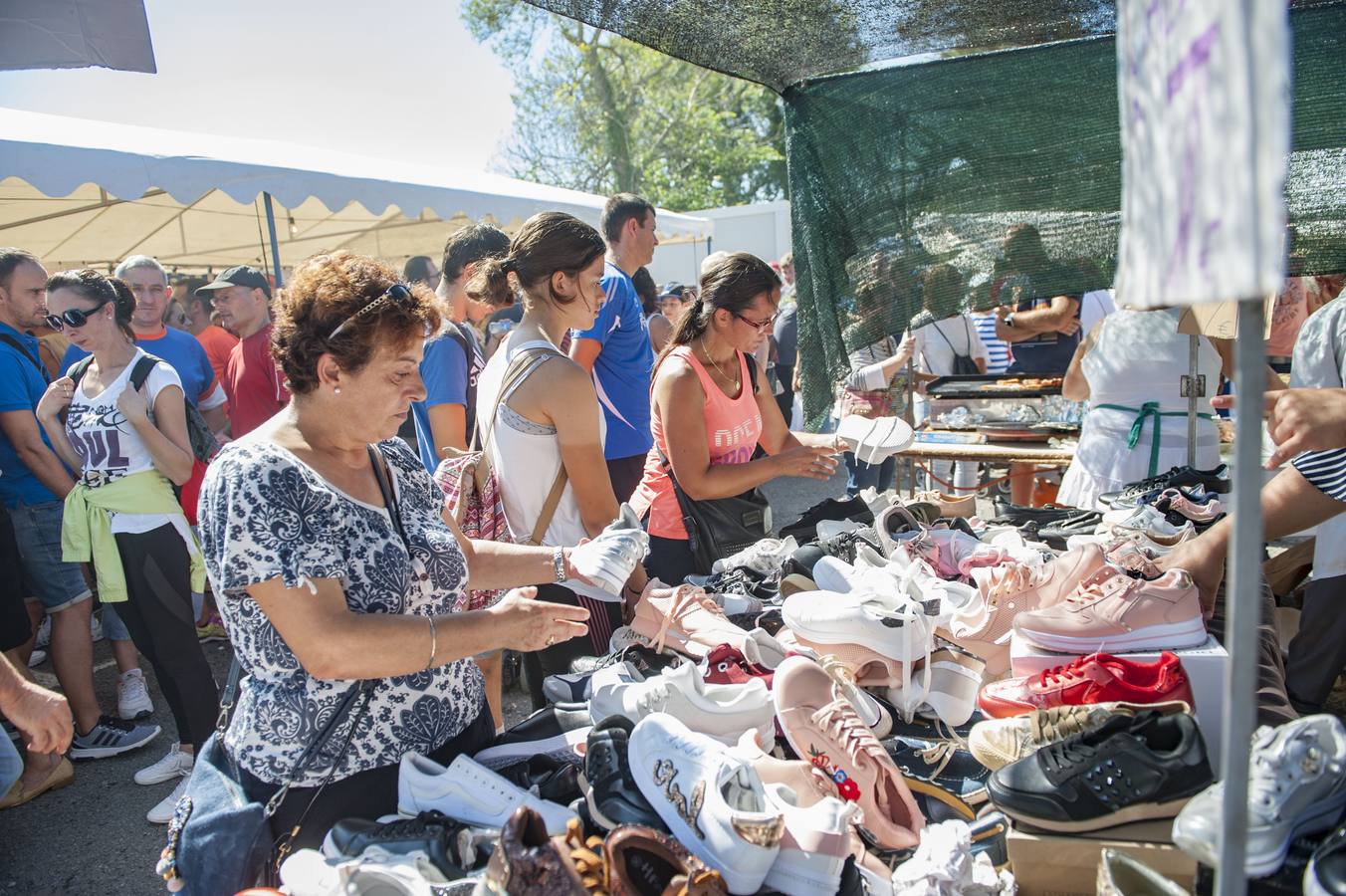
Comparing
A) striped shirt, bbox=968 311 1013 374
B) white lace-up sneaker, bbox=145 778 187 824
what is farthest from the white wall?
white lace-up sneaker, bbox=145 778 187 824

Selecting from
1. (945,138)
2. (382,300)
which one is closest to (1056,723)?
(382,300)

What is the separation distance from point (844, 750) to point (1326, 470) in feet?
4.87

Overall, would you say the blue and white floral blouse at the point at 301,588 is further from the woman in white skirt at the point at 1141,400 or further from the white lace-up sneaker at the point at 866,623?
the woman in white skirt at the point at 1141,400

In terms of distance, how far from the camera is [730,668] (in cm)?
179

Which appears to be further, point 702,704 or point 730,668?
point 730,668

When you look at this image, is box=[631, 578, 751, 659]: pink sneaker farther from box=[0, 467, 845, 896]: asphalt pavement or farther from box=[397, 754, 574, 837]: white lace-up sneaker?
box=[0, 467, 845, 896]: asphalt pavement

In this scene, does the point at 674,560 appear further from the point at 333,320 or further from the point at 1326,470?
the point at 1326,470

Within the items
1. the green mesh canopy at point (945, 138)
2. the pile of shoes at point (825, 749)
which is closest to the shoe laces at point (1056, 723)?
the pile of shoes at point (825, 749)

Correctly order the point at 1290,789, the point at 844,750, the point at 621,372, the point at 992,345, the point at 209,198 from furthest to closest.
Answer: the point at 209,198
the point at 992,345
the point at 621,372
the point at 844,750
the point at 1290,789

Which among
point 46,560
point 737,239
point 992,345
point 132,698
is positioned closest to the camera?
point 46,560

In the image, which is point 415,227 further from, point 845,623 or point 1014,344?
point 845,623

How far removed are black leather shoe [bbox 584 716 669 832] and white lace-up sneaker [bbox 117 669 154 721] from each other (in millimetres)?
3543

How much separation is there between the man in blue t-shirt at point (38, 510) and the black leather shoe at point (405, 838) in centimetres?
300

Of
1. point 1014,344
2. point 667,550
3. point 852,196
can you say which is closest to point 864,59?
point 852,196
